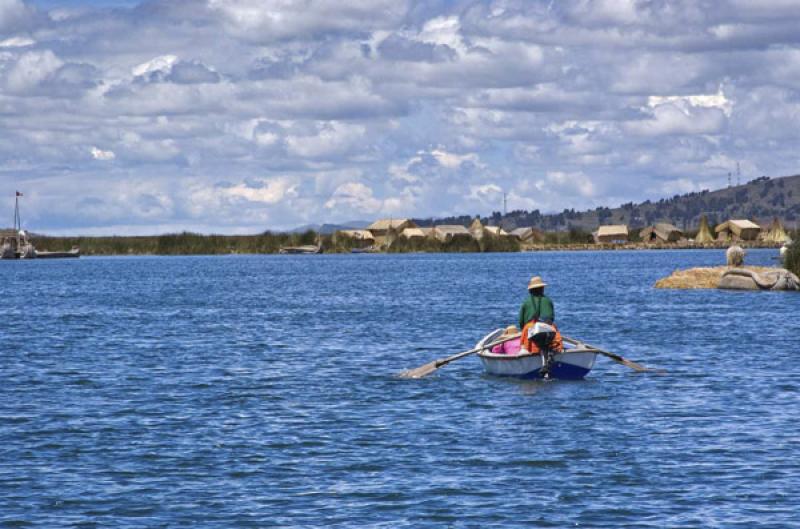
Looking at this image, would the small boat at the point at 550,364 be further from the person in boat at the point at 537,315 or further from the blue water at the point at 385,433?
the blue water at the point at 385,433

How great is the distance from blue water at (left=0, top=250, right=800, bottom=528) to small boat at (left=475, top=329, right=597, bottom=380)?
0.50 m

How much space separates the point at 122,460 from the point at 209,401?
28.8 ft

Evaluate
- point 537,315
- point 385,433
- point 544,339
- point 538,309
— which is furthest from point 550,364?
point 385,433

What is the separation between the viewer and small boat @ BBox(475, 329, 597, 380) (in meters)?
35.1

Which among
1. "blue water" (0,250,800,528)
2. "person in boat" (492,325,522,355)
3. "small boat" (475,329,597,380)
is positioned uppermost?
"person in boat" (492,325,522,355)


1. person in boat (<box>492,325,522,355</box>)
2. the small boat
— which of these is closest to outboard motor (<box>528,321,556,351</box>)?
the small boat

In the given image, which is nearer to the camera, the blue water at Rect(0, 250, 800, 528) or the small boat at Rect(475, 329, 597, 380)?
the blue water at Rect(0, 250, 800, 528)

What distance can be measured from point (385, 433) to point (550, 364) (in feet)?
30.4

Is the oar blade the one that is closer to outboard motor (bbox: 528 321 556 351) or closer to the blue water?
the blue water

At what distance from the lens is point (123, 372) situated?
40.8 m

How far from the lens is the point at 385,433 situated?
2717 cm

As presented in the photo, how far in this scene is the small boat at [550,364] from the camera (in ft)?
115

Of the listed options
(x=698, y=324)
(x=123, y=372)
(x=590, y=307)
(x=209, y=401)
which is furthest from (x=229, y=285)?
(x=209, y=401)

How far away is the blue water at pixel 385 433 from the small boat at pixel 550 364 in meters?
0.50
